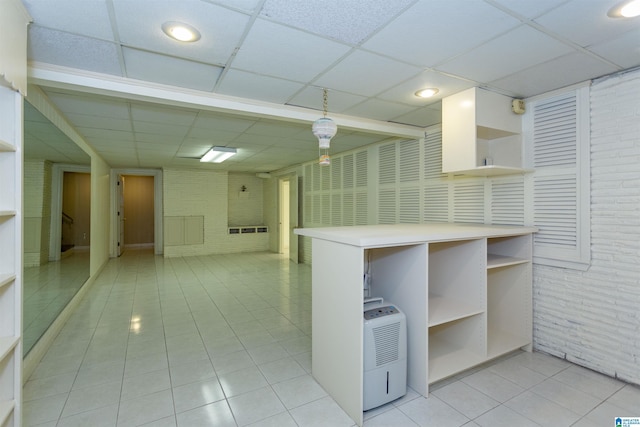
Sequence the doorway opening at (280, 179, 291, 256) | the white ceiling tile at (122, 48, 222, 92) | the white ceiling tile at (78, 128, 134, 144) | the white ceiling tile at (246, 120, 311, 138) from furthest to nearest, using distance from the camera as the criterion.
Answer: the doorway opening at (280, 179, 291, 256)
the white ceiling tile at (78, 128, 134, 144)
the white ceiling tile at (246, 120, 311, 138)
the white ceiling tile at (122, 48, 222, 92)

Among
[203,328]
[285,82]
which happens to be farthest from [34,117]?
[203,328]

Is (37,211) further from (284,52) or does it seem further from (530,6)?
(530,6)

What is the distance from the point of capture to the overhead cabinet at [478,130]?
110 inches

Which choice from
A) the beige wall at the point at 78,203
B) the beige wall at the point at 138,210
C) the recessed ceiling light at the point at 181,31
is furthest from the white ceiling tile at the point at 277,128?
the beige wall at the point at 138,210

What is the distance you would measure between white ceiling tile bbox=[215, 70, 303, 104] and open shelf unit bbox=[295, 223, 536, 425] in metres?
1.30

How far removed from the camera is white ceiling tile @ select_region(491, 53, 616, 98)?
7.49ft

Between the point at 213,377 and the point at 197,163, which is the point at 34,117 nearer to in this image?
the point at 213,377

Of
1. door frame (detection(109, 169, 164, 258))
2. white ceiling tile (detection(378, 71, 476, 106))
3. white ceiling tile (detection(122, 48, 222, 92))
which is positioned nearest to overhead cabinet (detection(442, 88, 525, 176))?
white ceiling tile (detection(378, 71, 476, 106))

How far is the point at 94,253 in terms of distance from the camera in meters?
5.49

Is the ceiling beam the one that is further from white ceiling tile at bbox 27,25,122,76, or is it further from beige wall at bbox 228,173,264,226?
beige wall at bbox 228,173,264,226

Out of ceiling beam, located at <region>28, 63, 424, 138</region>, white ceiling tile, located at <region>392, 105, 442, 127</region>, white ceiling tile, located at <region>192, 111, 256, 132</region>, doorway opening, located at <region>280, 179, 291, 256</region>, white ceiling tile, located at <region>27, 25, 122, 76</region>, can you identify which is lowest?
doorway opening, located at <region>280, 179, 291, 256</region>

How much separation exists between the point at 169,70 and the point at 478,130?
2838 mm

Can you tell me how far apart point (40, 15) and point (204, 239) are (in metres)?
7.58

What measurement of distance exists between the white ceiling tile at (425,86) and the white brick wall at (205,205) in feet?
23.1
